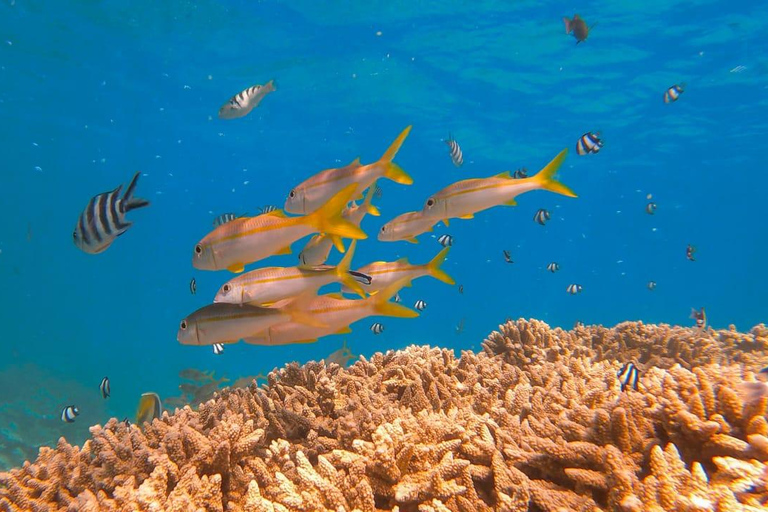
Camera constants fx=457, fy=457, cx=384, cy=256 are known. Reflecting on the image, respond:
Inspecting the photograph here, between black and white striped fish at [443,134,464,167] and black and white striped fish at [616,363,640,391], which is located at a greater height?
black and white striped fish at [443,134,464,167]

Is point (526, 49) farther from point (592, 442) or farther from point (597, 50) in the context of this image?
point (592, 442)

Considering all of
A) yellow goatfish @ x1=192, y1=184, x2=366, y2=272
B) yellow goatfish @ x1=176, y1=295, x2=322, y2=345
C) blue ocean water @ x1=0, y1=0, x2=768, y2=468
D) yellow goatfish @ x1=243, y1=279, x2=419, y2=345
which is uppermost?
blue ocean water @ x1=0, y1=0, x2=768, y2=468

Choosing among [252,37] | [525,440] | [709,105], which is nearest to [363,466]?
[525,440]

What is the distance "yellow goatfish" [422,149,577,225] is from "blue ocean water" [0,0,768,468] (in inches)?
171

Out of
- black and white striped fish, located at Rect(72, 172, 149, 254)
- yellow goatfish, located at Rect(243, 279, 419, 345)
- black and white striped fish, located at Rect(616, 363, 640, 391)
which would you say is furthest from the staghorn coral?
black and white striped fish, located at Rect(72, 172, 149, 254)

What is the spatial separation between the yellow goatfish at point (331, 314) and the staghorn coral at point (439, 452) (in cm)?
59

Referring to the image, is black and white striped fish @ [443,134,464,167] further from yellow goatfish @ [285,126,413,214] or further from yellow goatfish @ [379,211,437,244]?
yellow goatfish @ [285,126,413,214]

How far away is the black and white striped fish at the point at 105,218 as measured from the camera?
375cm

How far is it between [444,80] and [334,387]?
29.6 metres

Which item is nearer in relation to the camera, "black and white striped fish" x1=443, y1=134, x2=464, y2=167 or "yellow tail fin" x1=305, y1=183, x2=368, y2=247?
"yellow tail fin" x1=305, y1=183, x2=368, y2=247

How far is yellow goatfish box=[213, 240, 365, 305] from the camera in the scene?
3381mm

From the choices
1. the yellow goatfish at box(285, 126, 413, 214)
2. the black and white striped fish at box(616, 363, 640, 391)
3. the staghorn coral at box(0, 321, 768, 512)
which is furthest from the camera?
the yellow goatfish at box(285, 126, 413, 214)

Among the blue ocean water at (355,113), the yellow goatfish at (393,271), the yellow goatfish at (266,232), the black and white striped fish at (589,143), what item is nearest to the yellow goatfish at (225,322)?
the yellow goatfish at (266,232)

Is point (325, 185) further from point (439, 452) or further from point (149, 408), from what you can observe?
point (149, 408)
